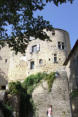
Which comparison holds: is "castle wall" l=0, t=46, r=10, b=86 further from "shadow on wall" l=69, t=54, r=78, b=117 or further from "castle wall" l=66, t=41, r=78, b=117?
"shadow on wall" l=69, t=54, r=78, b=117

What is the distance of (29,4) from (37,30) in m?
1.90

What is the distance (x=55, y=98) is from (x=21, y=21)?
10274 mm

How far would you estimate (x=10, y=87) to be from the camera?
1567 cm

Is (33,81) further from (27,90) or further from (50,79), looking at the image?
(50,79)

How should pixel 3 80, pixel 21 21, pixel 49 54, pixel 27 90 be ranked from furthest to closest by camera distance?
pixel 3 80 < pixel 49 54 < pixel 27 90 < pixel 21 21

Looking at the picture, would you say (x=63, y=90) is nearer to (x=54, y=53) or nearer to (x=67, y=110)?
(x=67, y=110)

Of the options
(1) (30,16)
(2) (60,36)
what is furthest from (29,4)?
(2) (60,36)

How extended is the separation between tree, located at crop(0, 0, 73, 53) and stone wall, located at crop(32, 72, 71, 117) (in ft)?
27.0

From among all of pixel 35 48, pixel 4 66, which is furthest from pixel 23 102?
pixel 4 66

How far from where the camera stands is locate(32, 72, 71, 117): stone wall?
50.1 ft

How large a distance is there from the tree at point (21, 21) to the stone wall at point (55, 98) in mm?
8243

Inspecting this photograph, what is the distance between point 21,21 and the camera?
32.7 feet

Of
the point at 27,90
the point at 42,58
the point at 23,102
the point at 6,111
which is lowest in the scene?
the point at 6,111

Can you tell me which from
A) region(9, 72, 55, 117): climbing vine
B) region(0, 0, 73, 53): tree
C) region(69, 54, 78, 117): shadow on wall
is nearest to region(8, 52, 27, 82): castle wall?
region(9, 72, 55, 117): climbing vine
